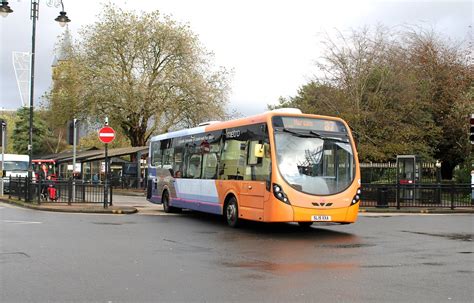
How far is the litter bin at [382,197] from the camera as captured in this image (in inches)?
982

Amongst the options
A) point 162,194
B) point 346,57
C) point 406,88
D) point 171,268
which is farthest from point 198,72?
point 171,268

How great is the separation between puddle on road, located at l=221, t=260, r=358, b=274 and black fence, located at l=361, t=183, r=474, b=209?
15849 millimetres

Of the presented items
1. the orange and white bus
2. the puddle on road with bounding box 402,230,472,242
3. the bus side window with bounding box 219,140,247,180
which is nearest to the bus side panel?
the orange and white bus

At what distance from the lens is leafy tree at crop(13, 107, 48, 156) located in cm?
8382

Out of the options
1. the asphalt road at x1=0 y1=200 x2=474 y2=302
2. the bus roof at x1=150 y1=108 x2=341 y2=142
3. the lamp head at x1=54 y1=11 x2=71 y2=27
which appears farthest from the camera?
the lamp head at x1=54 y1=11 x2=71 y2=27

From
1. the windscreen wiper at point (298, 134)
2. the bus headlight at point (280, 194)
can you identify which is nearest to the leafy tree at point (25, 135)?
the windscreen wiper at point (298, 134)

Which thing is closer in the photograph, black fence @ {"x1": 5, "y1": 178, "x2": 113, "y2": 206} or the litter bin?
black fence @ {"x1": 5, "y1": 178, "x2": 113, "y2": 206}

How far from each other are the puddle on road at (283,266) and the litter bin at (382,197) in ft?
52.1

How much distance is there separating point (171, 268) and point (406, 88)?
29.8 m

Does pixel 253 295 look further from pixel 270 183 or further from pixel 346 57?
pixel 346 57

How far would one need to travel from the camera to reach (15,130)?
87.3 metres

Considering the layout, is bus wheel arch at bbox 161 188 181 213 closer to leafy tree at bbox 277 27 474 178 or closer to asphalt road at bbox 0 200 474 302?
asphalt road at bbox 0 200 474 302

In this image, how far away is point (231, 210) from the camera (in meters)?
16.0

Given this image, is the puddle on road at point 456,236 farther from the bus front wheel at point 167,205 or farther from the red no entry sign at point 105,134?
the red no entry sign at point 105,134
